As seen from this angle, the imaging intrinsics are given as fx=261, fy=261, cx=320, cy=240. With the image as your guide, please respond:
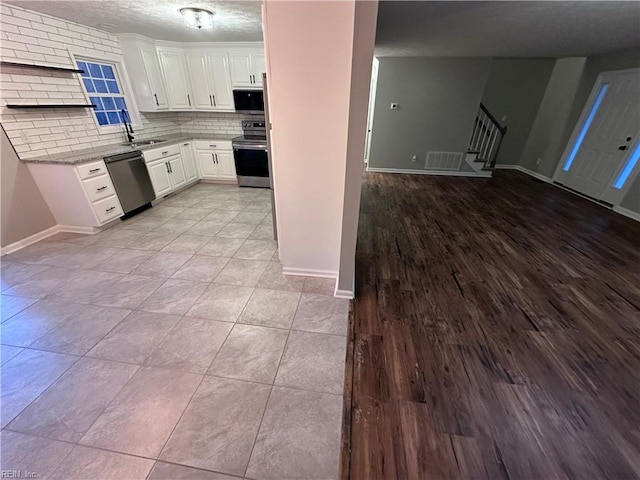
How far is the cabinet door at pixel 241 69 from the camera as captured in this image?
4.39 meters

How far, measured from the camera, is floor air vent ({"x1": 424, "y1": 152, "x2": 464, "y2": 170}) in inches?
232

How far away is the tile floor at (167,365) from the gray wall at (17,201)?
28 cm

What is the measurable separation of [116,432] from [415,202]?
14.6 feet

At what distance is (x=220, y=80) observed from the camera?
15.0 ft

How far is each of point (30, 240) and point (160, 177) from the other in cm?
171

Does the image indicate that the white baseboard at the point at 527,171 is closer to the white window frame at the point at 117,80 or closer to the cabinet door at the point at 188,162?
the cabinet door at the point at 188,162

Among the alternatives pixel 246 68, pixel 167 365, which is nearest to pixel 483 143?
pixel 246 68

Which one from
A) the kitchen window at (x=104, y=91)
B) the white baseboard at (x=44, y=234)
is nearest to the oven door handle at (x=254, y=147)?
the kitchen window at (x=104, y=91)

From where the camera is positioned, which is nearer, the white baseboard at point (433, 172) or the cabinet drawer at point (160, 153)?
the cabinet drawer at point (160, 153)

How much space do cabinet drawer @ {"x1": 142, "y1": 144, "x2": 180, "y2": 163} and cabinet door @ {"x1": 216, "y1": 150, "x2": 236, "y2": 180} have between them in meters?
0.71

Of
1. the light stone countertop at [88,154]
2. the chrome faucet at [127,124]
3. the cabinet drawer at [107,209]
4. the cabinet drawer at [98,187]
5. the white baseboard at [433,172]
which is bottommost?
the white baseboard at [433,172]

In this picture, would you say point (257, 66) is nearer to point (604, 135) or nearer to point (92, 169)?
point (92, 169)

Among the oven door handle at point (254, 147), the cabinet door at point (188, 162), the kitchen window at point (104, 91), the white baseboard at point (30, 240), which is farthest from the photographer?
the cabinet door at point (188, 162)

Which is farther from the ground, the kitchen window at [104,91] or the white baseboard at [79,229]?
the kitchen window at [104,91]
